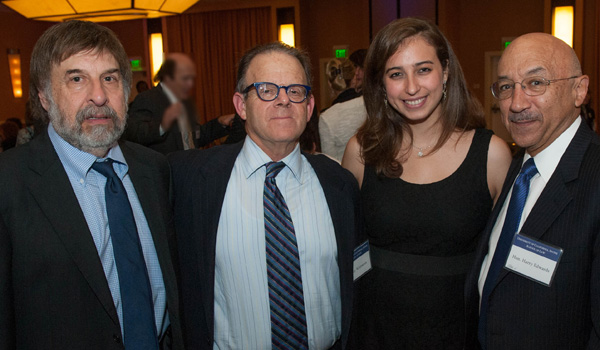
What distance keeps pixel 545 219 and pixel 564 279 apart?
0.56ft

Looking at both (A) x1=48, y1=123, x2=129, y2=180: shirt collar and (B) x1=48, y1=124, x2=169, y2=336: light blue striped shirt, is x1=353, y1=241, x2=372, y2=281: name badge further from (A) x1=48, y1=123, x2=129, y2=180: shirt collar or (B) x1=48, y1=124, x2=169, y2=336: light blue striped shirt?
(A) x1=48, y1=123, x2=129, y2=180: shirt collar

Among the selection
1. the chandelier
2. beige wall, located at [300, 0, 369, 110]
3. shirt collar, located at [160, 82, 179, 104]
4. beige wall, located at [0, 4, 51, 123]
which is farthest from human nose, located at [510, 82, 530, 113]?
beige wall, located at [0, 4, 51, 123]

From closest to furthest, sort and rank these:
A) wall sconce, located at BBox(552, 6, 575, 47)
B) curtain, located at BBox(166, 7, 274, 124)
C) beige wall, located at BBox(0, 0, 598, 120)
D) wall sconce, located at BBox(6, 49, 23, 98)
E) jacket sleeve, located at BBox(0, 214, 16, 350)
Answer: jacket sleeve, located at BBox(0, 214, 16, 350) < wall sconce, located at BBox(552, 6, 575, 47) < beige wall, located at BBox(0, 0, 598, 120) < wall sconce, located at BBox(6, 49, 23, 98) < curtain, located at BBox(166, 7, 274, 124)

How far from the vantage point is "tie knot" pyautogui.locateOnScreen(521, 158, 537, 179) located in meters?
1.54

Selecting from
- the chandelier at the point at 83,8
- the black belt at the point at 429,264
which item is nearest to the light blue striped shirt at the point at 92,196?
the black belt at the point at 429,264

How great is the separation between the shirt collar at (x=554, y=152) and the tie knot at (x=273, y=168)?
0.83 metres

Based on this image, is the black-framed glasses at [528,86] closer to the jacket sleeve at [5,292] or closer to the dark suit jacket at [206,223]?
the dark suit jacket at [206,223]

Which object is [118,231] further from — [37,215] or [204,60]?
[204,60]

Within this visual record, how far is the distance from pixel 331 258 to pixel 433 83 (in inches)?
31.0

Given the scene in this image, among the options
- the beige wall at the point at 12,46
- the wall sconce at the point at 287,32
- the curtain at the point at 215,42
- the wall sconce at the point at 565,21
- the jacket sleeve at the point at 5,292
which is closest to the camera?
the jacket sleeve at the point at 5,292

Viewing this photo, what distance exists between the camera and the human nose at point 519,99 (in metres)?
1.50

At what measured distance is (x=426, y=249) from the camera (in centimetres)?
191

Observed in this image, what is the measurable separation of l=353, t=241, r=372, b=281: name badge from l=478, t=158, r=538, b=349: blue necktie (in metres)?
0.48

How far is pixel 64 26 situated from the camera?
1394 mm
